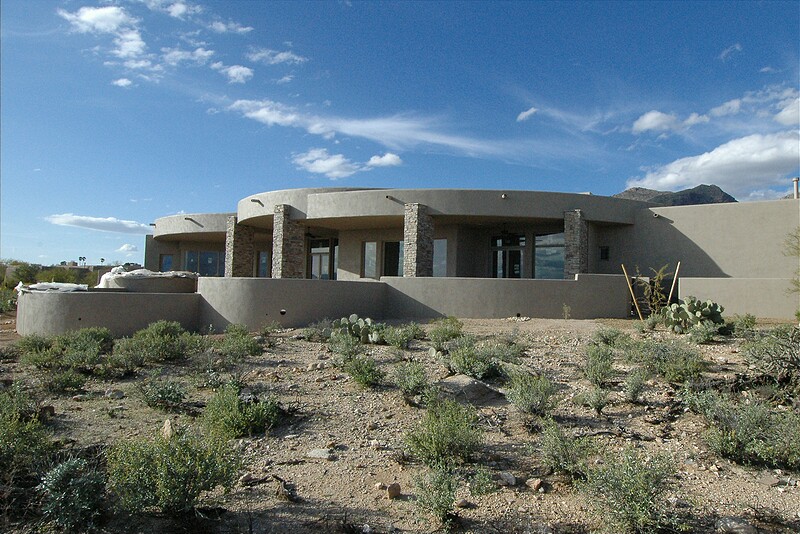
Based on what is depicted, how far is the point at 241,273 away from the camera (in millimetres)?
23391

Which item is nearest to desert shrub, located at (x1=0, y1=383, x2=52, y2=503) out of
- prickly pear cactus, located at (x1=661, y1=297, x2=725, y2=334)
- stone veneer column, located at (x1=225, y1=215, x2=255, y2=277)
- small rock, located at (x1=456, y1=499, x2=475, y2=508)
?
small rock, located at (x1=456, y1=499, x2=475, y2=508)

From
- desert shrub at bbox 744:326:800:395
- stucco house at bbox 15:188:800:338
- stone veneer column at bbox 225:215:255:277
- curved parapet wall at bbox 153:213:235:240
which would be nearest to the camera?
desert shrub at bbox 744:326:800:395

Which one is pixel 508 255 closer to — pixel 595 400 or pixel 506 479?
pixel 595 400

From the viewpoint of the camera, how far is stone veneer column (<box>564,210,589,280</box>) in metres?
18.2

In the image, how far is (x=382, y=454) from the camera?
5.67 metres

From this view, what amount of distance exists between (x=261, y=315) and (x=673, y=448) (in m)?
11.6

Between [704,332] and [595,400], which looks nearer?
[595,400]

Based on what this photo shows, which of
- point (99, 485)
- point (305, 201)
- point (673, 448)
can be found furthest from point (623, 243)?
point (99, 485)

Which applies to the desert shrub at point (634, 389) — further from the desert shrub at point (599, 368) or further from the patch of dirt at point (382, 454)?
the desert shrub at point (599, 368)

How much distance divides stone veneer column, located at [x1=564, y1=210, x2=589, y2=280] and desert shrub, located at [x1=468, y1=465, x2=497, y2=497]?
1451 cm

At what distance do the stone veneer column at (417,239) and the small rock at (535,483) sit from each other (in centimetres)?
1312

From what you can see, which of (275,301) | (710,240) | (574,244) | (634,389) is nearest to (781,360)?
(634,389)

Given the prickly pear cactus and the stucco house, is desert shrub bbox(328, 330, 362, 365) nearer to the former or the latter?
the stucco house

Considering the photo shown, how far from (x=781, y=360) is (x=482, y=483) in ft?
18.0
